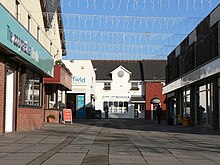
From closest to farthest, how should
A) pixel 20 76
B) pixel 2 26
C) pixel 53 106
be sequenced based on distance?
pixel 2 26
pixel 20 76
pixel 53 106

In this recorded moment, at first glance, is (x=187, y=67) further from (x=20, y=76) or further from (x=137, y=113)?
(x=137, y=113)

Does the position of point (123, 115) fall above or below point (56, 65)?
below

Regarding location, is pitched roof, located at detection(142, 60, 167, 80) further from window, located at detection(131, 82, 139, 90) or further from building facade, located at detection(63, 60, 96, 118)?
building facade, located at detection(63, 60, 96, 118)

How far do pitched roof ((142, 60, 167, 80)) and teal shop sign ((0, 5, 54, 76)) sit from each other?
39554 mm

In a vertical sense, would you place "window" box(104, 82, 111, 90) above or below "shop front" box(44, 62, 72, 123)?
above

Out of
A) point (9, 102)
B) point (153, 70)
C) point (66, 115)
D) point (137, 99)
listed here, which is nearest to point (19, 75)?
point (9, 102)

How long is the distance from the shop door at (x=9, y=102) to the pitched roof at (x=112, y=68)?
145 ft

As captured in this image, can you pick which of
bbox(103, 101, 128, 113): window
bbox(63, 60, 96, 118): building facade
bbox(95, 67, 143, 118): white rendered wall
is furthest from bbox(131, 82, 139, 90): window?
bbox(63, 60, 96, 118): building facade

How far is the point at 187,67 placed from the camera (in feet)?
107

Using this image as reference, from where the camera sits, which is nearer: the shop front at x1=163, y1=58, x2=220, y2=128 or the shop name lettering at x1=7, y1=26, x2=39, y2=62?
the shop name lettering at x1=7, y1=26, x2=39, y2=62

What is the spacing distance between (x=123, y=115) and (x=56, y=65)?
32268 millimetres

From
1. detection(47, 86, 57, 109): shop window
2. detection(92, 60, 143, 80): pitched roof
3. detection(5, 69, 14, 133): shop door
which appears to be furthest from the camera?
detection(92, 60, 143, 80): pitched roof

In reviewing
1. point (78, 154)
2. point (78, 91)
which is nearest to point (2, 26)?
point (78, 154)

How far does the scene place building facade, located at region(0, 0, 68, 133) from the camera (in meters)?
16.2
